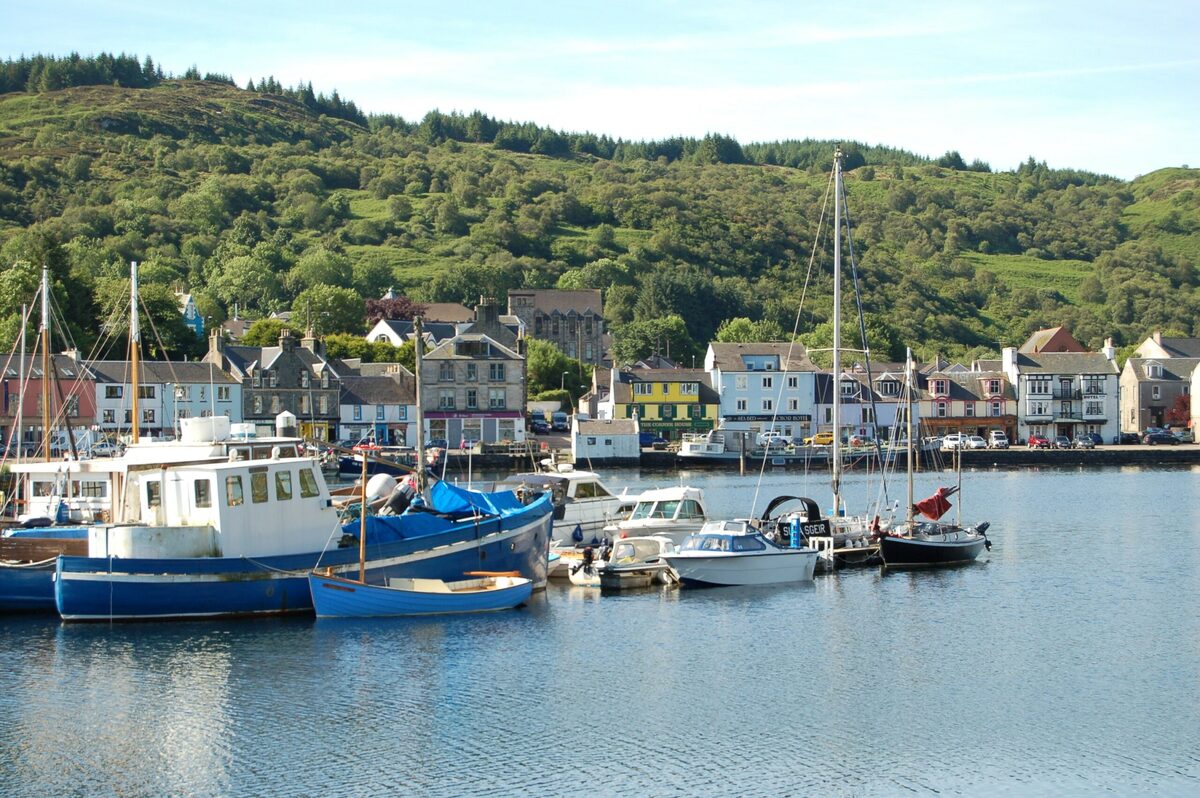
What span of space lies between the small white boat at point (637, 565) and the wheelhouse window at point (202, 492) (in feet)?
40.2

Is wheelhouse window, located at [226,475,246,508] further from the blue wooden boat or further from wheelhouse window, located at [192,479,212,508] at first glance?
the blue wooden boat

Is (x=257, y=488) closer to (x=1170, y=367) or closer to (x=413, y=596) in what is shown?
(x=413, y=596)

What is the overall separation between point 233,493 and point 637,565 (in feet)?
42.8

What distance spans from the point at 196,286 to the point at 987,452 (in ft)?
371

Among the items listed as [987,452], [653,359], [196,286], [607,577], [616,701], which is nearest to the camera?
[616,701]

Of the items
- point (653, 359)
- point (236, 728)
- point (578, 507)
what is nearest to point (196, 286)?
point (653, 359)

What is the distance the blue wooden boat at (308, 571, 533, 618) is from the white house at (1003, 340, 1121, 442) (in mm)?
99872

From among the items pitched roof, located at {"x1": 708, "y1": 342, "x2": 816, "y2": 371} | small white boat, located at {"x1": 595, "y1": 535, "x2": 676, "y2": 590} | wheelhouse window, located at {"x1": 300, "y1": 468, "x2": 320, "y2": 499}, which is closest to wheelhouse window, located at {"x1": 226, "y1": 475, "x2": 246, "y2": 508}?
wheelhouse window, located at {"x1": 300, "y1": 468, "x2": 320, "y2": 499}

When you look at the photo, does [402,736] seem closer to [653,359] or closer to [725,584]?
[725,584]

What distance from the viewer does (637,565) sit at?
148 feet

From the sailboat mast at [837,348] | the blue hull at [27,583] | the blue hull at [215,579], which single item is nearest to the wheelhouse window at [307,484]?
the blue hull at [215,579]

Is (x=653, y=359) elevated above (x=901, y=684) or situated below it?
above

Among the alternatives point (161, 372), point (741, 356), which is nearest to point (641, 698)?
point (161, 372)

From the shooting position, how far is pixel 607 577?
44.2 m
